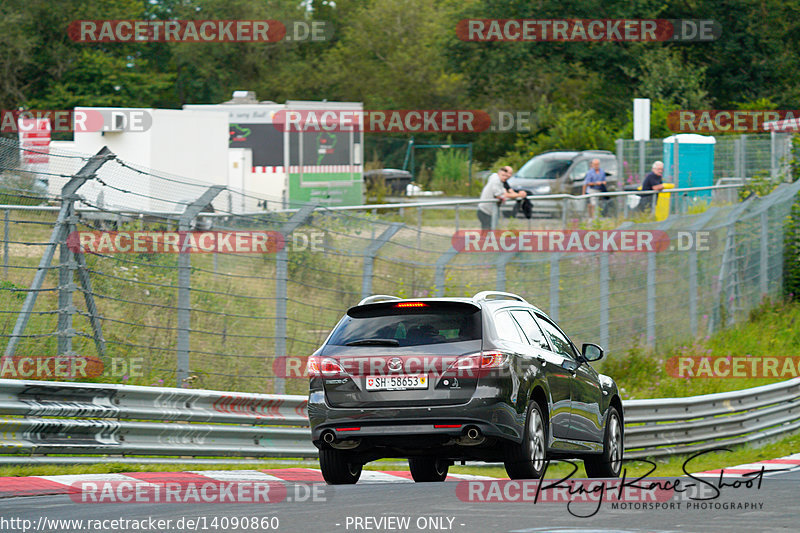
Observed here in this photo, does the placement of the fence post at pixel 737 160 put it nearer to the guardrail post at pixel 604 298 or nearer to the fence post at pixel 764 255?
the fence post at pixel 764 255

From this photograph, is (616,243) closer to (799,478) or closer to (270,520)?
(799,478)

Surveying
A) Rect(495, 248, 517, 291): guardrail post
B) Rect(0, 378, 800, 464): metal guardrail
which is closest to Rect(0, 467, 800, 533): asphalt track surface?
Rect(0, 378, 800, 464): metal guardrail

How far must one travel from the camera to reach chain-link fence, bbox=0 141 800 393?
13.3 metres

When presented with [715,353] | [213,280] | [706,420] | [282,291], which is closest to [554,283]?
[706,420]

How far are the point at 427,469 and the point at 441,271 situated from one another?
18.9 feet

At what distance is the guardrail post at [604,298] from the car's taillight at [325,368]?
10441 millimetres

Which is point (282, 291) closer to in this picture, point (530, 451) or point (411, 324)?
point (411, 324)

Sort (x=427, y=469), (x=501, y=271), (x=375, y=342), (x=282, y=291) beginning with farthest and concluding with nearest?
(x=501, y=271), (x=282, y=291), (x=427, y=469), (x=375, y=342)

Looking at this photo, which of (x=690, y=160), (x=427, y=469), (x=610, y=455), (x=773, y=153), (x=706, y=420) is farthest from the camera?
(x=773, y=153)

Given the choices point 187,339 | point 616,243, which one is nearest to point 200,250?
point 187,339

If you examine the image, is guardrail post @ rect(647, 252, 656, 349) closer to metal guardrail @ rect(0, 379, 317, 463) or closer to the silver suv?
metal guardrail @ rect(0, 379, 317, 463)

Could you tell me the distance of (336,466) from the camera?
35.5 ft

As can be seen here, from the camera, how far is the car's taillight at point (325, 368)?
33.7 feet

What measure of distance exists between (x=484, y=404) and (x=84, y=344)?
5386 mm
